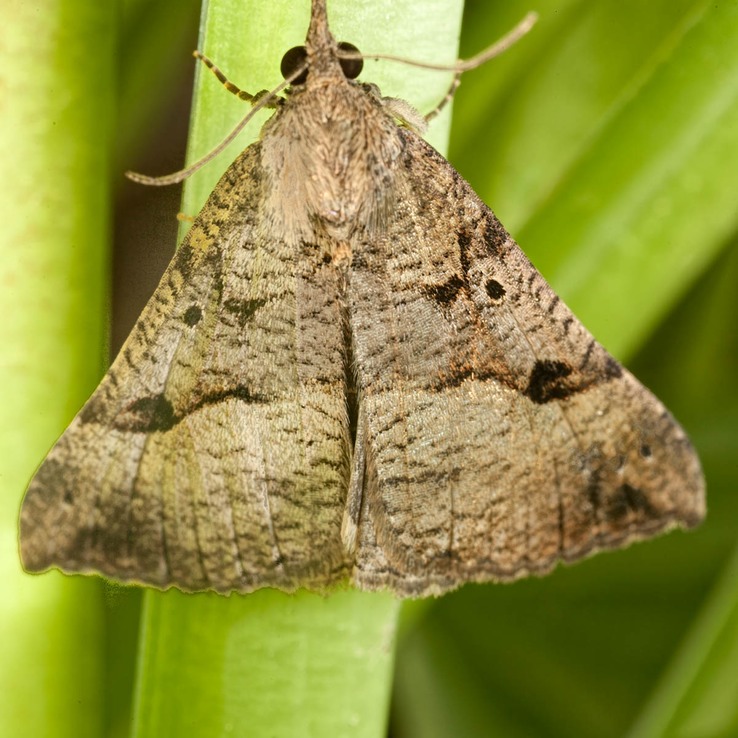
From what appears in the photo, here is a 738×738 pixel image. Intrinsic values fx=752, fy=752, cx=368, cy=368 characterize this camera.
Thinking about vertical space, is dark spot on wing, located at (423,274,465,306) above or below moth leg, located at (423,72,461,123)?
below

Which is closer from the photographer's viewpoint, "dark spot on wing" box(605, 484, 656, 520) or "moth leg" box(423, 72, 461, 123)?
"dark spot on wing" box(605, 484, 656, 520)

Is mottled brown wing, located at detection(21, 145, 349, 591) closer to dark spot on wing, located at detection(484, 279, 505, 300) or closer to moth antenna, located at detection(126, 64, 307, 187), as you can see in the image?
moth antenna, located at detection(126, 64, 307, 187)

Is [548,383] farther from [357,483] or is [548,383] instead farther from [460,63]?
[460,63]

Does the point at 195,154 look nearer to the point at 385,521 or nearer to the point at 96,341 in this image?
the point at 96,341

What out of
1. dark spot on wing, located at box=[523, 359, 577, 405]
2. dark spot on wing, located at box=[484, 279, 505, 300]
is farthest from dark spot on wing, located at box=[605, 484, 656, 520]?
dark spot on wing, located at box=[484, 279, 505, 300]

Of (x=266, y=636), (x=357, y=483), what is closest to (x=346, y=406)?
(x=357, y=483)

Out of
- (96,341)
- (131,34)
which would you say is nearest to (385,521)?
(96,341)
